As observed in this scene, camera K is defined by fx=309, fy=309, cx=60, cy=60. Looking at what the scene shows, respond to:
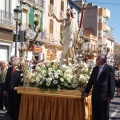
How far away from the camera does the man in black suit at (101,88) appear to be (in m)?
6.74

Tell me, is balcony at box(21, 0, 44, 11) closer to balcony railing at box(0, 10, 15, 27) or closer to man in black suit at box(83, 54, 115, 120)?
balcony railing at box(0, 10, 15, 27)

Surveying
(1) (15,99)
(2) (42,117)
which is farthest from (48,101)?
(1) (15,99)

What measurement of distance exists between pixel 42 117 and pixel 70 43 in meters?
3.08

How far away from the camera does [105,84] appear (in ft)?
22.2

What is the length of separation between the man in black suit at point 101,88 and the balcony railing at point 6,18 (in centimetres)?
1754

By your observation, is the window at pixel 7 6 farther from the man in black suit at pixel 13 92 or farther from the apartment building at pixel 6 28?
the man in black suit at pixel 13 92

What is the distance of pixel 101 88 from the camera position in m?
6.76

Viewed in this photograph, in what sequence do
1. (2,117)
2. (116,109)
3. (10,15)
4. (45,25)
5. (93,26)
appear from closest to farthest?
(2,117) → (116,109) → (10,15) → (45,25) → (93,26)

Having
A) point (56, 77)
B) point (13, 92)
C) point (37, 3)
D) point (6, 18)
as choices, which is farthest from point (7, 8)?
point (56, 77)

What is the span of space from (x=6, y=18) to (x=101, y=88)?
18773 mm

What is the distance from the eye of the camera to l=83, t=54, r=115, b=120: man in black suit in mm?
6742

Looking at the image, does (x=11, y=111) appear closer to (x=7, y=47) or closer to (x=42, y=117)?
(x=42, y=117)

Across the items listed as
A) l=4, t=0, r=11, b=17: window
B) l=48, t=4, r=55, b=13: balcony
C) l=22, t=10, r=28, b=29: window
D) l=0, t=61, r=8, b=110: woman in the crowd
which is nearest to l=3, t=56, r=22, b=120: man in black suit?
l=0, t=61, r=8, b=110: woman in the crowd

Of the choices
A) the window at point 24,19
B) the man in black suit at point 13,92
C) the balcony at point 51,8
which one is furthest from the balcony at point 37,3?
the man in black suit at point 13,92
